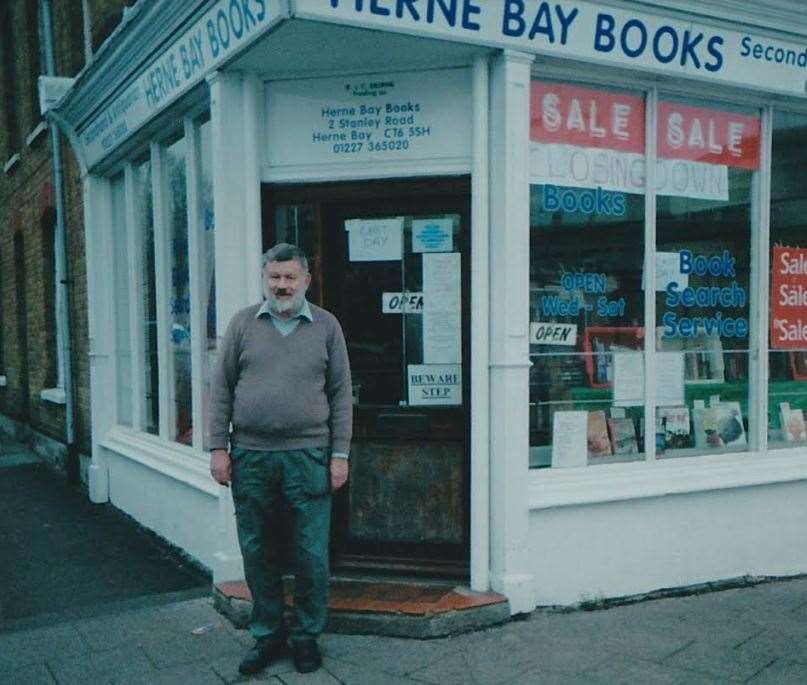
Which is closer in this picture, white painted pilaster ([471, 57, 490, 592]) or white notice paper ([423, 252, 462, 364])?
white painted pilaster ([471, 57, 490, 592])

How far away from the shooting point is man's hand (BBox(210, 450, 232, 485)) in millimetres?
3781

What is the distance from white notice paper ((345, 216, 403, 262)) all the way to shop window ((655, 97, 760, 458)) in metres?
1.72

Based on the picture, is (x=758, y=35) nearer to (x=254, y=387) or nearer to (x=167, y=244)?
(x=254, y=387)

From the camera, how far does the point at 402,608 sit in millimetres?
4234

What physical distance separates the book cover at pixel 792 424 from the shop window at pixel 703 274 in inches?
15.2

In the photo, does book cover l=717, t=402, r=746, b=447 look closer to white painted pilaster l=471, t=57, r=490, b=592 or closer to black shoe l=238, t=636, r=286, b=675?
white painted pilaster l=471, t=57, r=490, b=592

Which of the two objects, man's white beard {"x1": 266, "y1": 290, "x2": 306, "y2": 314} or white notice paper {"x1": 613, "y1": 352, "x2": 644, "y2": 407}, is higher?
man's white beard {"x1": 266, "y1": 290, "x2": 306, "y2": 314}

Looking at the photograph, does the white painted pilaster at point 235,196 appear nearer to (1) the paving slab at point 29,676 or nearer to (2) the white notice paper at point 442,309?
(2) the white notice paper at point 442,309

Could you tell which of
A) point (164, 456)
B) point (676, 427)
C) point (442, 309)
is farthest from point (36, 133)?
point (676, 427)

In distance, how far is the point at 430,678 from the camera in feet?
12.1

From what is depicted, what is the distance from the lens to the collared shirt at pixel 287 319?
12.4ft

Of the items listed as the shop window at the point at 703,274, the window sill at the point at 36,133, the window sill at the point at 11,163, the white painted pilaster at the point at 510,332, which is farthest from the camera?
the window sill at the point at 11,163

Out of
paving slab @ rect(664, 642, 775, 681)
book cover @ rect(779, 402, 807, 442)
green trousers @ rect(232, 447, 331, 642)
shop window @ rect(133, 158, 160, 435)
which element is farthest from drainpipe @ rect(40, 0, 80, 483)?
book cover @ rect(779, 402, 807, 442)

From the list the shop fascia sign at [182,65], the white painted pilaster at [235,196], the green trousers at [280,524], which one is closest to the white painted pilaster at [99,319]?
the shop fascia sign at [182,65]
